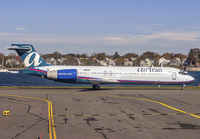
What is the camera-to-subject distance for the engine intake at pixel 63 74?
4162 centimetres

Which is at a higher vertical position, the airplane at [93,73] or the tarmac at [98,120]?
the airplane at [93,73]

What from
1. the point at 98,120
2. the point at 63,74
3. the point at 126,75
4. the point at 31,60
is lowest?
the point at 98,120

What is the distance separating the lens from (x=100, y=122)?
19.2m

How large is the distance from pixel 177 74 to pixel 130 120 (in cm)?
2629

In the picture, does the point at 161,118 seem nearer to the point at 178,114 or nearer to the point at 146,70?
the point at 178,114

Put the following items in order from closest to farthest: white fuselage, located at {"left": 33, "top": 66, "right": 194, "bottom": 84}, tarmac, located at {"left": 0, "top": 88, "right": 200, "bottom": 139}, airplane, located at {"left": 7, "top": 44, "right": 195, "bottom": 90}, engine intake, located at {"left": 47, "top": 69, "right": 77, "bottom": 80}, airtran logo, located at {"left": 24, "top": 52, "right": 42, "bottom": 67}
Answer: tarmac, located at {"left": 0, "top": 88, "right": 200, "bottom": 139} < engine intake, located at {"left": 47, "top": 69, "right": 77, "bottom": 80} < airplane, located at {"left": 7, "top": 44, "right": 195, "bottom": 90} < white fuselage, located at {"left": 33, "top": 66, "right": 194, "bottom": 84} < airtran logo, located at {"left": 24, "top": 52, "right": 42, "bottom": 67}

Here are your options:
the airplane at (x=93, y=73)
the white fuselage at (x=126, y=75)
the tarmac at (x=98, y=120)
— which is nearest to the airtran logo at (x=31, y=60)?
the airplane at (x=93, y=73)

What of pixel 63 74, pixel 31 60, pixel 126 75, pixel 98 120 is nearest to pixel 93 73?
pixel 63 74

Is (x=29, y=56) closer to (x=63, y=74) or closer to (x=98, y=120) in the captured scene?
(x=63, y=74)

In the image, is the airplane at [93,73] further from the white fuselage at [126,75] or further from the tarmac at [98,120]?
the tarmac at [98,120]

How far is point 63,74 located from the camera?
41906 mm

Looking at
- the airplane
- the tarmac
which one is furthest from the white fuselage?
the tarmac

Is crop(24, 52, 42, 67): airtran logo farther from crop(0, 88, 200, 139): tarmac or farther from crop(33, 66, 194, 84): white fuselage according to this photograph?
crop(0, 88, 200, 139): tarmac

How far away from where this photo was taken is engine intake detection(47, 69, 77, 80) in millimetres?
41625
